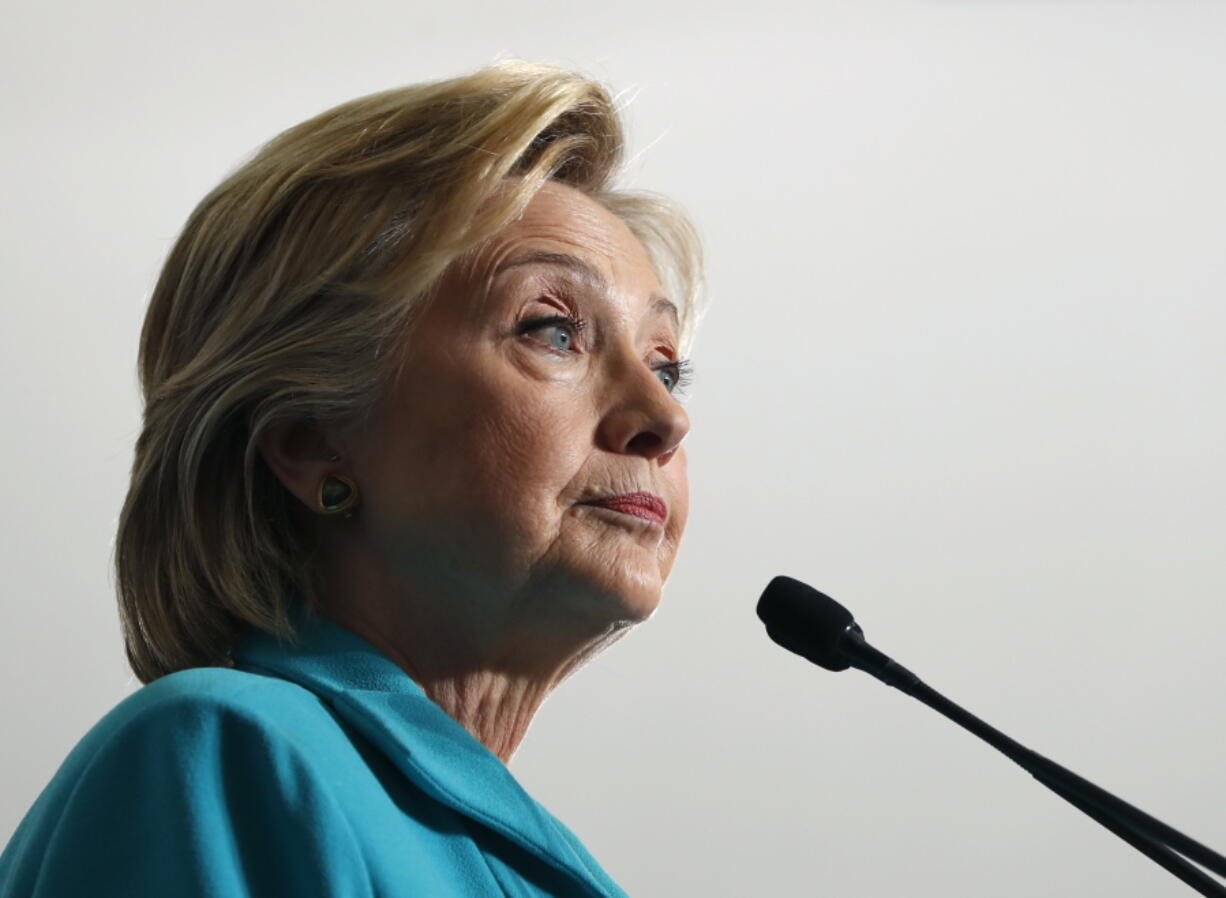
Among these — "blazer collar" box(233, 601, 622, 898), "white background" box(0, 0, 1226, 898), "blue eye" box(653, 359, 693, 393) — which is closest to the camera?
"blazer collar" box(233, 601, 622, 898)

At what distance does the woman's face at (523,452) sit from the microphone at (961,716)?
0.41 feet

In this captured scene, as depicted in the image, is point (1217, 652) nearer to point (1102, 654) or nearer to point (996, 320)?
point (1102, 654)

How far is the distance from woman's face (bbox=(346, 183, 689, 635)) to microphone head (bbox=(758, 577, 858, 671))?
110 mm

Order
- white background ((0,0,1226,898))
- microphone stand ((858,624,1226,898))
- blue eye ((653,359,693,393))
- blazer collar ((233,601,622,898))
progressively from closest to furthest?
1. microphone stand ((858,624,1226,898))
2. blazer collar ((233,601,622,898))
3. blue eye ((653,359,693,393))
4. white background ((0,0,1226,898))

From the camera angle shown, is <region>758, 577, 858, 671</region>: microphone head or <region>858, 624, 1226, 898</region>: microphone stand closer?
<region>858, 624, 1226, 898</region>: microphone stand

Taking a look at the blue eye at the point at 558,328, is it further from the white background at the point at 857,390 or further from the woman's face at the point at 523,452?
the white background at the point at 857,390

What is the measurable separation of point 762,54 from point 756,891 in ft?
4.37

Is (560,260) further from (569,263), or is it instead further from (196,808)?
(196,808)

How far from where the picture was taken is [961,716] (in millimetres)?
981

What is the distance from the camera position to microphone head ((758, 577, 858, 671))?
42.4 inches

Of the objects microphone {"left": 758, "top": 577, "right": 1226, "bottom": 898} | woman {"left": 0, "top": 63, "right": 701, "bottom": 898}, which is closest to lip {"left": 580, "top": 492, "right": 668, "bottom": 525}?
woman {"left": 0, "top": 63, "right": 701, "bottom": 898}

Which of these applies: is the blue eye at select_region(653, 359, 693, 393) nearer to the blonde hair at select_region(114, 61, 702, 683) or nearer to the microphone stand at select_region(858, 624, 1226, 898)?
the blonde hair at select_region(114, 61, 702, 683)

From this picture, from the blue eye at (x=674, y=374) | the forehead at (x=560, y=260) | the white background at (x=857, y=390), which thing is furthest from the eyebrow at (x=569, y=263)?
the white background at (x=857, y=390)

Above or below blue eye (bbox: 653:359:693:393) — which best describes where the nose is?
below
